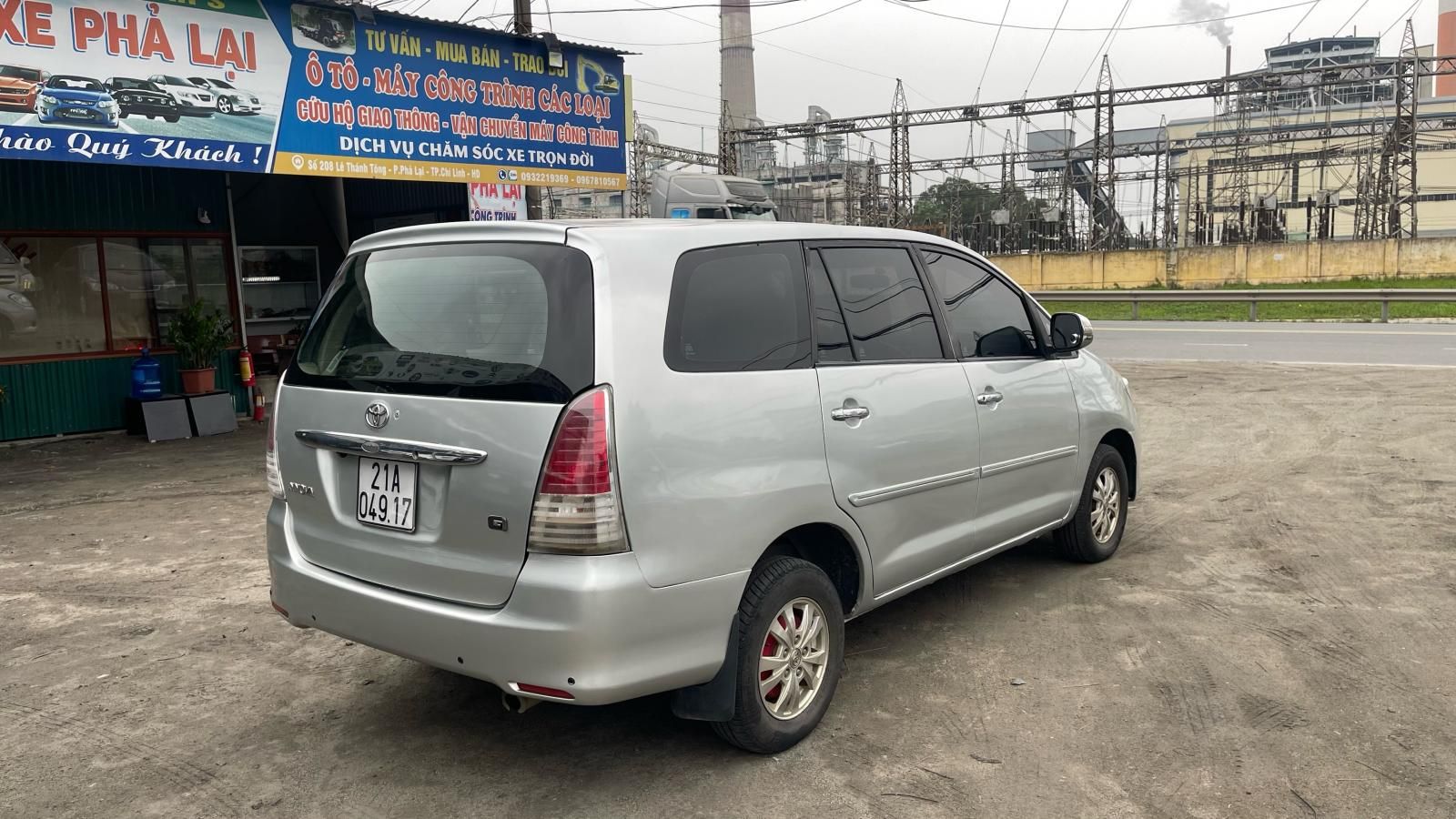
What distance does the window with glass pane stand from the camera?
429 inches

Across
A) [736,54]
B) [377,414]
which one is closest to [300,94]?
[377,414]

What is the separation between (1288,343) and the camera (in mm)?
17531

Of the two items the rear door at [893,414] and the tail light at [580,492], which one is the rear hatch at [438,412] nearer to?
the tail light at [580,492]

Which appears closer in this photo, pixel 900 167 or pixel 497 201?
pixel 497 201

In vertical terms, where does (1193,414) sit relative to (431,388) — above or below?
below

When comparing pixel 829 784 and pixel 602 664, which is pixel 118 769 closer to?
pixel 602 664

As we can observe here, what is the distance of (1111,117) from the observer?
35469 millimetres

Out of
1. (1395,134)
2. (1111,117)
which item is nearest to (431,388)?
(1111,117)

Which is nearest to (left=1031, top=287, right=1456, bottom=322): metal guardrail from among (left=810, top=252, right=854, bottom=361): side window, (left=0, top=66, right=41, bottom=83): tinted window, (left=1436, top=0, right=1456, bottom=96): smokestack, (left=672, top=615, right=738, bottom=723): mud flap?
(left=810, top=252, right=854, bottom=361): side window

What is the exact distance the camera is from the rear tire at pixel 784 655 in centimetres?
349

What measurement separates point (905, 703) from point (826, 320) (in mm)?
1495

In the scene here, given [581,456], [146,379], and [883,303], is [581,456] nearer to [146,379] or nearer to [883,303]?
[883,303]

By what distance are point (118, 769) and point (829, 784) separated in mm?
2431

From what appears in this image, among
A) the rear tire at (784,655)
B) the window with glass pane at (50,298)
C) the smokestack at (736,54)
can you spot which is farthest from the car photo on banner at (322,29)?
the smokestack at (736,54)
